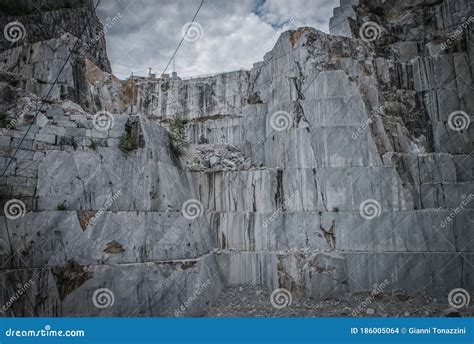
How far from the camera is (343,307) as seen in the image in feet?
43.8

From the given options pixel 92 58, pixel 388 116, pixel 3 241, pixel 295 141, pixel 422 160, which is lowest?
pixel 3 241

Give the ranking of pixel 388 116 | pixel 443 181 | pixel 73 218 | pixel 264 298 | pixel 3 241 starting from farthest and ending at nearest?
pixel 388 116 → pixel 443 181 → pixel 264 298 → pixel 73 218 → pixel 3 241

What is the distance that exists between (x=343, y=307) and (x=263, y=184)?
6245 millimetres

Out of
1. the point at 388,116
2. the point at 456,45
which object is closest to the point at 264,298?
the point at 388,116

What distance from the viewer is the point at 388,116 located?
1753cm

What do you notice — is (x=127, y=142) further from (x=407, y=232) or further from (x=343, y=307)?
(x=407, y=232)

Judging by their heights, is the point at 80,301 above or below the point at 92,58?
below

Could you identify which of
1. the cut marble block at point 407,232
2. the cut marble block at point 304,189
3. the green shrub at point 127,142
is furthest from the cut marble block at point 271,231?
the green shrub at point 127,142

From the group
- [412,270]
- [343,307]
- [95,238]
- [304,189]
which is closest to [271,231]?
[304,189]

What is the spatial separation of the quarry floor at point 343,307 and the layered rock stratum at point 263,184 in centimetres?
A: 42

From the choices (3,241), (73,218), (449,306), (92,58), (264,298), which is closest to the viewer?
(3,241)

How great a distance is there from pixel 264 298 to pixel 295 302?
1.31 meters

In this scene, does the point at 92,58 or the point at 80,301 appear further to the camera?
the point at 92,58

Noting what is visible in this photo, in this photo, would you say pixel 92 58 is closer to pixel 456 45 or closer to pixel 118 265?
pixel 118 265
